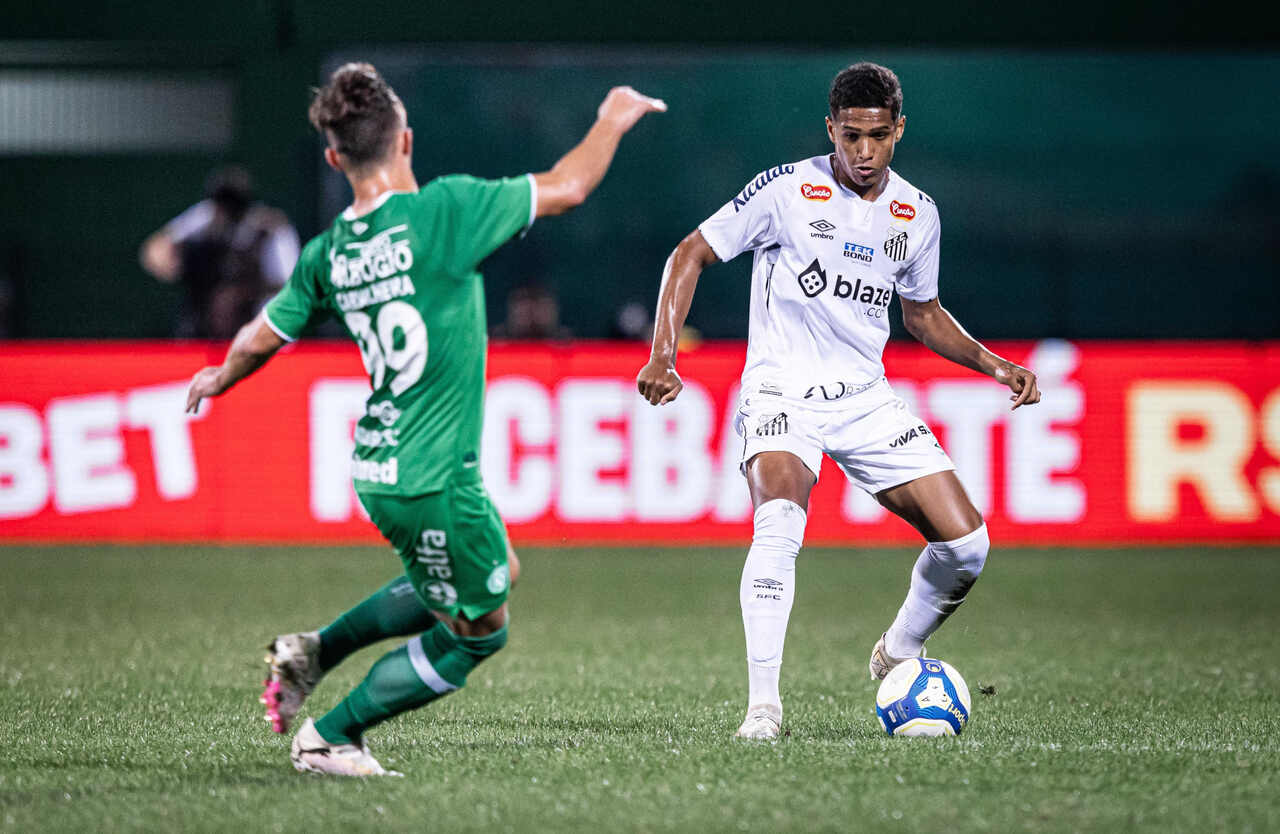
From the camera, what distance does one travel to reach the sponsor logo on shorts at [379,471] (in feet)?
15.0

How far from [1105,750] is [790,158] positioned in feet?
54.4

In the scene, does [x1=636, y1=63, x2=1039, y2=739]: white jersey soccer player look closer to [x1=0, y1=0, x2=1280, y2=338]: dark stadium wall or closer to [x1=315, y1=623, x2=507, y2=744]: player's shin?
[x1=315, y1=623, x2=507, y2=744]: player's shin

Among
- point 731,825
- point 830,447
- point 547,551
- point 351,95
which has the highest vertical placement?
point 351,95

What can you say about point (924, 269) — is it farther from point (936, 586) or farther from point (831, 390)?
point (936, 586)

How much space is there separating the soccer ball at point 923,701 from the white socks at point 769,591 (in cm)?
37

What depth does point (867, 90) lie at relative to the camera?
5.71 m

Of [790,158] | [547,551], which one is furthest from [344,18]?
[547,551]

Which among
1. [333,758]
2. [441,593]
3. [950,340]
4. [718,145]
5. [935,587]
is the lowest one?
[333,758]

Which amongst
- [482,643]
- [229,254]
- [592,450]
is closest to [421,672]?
[482,643]

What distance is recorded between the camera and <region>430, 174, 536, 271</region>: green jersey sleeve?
455cm

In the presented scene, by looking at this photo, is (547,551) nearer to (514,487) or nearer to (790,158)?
(514,487)

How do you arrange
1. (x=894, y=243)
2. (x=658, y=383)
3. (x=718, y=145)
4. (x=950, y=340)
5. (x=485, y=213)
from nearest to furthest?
(x=485, y=213) → (x=658, y=383) → (x=894, y=243) → (x=950, y=340) → (x=718, y=145)

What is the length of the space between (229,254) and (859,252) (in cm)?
852

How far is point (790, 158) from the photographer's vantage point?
2142 centimetres
